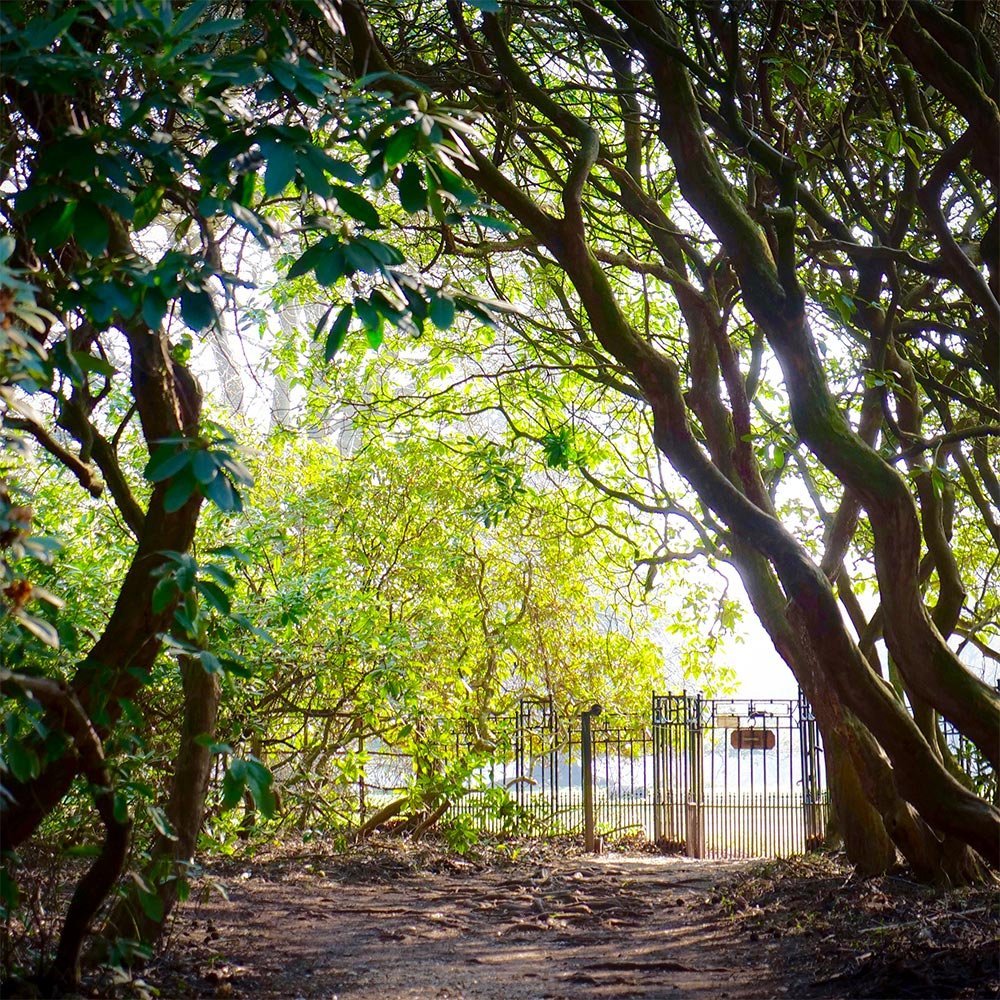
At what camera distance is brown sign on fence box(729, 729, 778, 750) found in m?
13.4

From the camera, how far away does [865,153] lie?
7527 mm

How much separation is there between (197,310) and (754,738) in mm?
12269

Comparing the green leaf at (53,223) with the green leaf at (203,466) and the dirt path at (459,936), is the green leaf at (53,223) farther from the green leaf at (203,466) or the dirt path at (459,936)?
the dirt path at (459,936)

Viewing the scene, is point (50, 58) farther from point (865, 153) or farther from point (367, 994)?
point (865, 153)

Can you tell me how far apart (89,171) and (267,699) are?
23.7 feet

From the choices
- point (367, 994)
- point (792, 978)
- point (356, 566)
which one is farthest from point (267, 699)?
point (792, 978)

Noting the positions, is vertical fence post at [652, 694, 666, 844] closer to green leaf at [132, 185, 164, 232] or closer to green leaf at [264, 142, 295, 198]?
green leaf at [132, 185, 164, 232]

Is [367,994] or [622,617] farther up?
[622,617]

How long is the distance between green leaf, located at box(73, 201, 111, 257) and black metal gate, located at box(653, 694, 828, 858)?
11.1 meters

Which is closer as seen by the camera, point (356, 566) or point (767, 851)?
point (356, 566)

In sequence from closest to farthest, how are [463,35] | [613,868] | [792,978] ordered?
1. [792,978]
2. [463,35]
3. [613,868]

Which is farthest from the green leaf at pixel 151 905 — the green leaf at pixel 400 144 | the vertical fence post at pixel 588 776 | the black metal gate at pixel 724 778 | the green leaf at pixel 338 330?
the black metal gate at pixel 724 778

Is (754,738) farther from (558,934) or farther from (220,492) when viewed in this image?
(220,492)

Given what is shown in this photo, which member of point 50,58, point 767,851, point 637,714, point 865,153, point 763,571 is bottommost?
point 767,851
